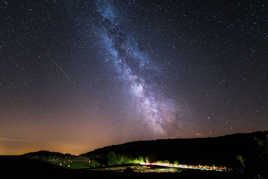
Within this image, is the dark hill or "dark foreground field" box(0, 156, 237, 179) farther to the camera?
the dark hill

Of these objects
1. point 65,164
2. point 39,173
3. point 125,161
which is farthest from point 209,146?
point 39,173

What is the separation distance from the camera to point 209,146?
25.0 m

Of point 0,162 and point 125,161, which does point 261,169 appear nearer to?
point 125,161

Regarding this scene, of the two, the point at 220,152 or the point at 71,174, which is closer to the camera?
the point at 71,174

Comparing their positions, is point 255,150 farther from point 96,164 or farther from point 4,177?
point 4,177

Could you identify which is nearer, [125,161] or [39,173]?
[39,173]

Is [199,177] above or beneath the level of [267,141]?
beneath

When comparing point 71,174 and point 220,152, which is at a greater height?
point 220,152

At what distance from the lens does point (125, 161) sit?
1459cm

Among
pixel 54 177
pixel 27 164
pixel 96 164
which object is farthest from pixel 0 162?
pixel 96 164

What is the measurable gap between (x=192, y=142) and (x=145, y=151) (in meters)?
6.51

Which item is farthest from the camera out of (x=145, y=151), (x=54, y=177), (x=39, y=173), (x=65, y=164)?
(x=145, y=151)

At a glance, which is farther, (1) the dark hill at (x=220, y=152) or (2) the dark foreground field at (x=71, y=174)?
(1) the dark hill at (x=220, y=152)

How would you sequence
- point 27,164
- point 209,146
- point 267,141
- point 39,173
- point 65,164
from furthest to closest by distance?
point 209,146, point 65,164, point 267,141, point 27,164, point 39,173
